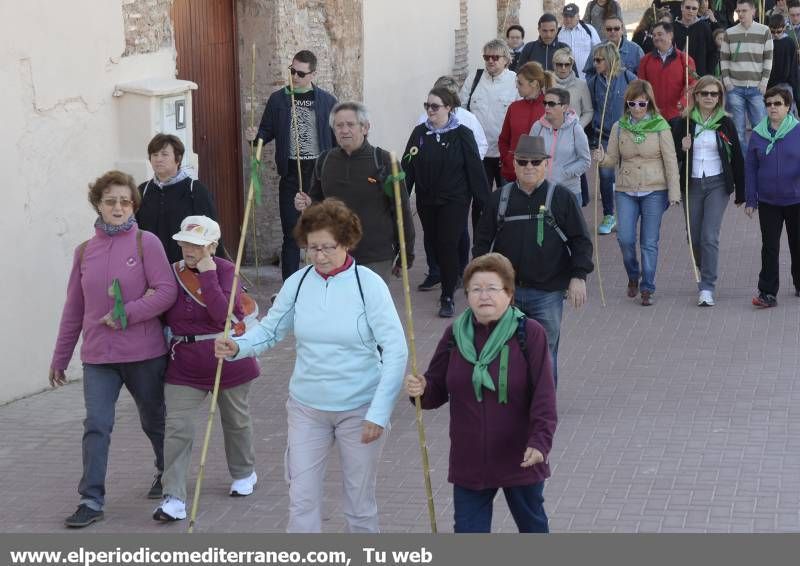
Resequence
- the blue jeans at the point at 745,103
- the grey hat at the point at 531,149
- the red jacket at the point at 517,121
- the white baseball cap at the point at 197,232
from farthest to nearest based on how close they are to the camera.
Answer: the blue jeans at the point at 745,103 < the red jacket at the point at 517,121 < the grey hat at the point at 531,149 < the white baseball cap at the point at 197,232

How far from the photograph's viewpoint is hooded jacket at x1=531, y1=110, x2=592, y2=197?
1204 centimetres

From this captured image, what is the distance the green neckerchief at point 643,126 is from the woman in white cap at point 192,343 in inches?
206

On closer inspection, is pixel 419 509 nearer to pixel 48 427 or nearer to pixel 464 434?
pixel 464 434

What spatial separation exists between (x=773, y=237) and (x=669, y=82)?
153 inches

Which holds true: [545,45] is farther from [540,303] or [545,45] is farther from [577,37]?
[540,303]

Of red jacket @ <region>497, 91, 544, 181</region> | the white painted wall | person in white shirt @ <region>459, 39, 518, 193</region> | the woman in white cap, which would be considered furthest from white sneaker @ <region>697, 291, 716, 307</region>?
the woman in white cap

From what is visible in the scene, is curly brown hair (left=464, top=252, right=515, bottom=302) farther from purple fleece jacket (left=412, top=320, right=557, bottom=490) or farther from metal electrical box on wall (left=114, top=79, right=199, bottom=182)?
metal electrical box on wall (left=114, top=79, right=199, bottom=182)

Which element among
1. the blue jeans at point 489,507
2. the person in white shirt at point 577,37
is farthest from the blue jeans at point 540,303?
the person in white shirt at point 577,37

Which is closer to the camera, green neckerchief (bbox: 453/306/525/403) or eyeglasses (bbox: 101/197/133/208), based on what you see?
green neckerchief (bbox: 453/306/525/403)

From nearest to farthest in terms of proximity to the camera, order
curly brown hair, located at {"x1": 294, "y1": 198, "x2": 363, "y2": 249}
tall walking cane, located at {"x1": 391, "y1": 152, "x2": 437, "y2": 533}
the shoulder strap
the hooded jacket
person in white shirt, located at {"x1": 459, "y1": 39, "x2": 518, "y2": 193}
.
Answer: tall walking cane, located at {"x1": 391, "y1": 152, "x2": 437, "y2": 533}
curly brown hair, located at {"x1": 294, "y1": 198, "x2": 363, "y2": 249}
the hooded jacket
person in white shirt, located at {"x1": 459, "y1": 39, "x2": 518, "y2": 193}
the shoulder strap

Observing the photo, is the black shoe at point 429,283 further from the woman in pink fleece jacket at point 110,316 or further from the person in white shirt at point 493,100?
the woman in pink fleece jacket at point 110,316

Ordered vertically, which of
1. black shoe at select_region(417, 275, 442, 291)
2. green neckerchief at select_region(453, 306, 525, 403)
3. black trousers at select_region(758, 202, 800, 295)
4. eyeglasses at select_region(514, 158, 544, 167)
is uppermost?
eyeglasses at select_region(514, 158, 544, 167)

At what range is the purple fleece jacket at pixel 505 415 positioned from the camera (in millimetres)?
6246

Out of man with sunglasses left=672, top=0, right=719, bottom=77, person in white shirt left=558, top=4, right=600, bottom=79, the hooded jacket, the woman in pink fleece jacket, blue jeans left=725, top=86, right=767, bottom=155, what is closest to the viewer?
the woman in pink fleece jacket
